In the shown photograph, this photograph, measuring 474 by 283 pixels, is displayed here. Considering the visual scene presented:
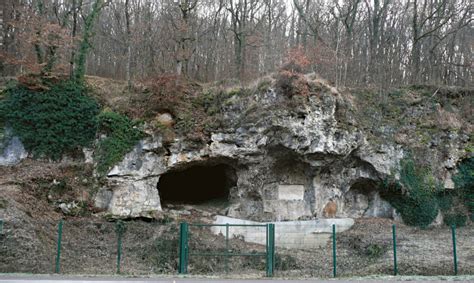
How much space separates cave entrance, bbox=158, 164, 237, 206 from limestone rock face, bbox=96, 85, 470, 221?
4.43 ft

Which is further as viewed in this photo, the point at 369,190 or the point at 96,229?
the point at 369,190

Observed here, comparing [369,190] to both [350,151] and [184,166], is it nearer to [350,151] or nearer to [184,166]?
[350,151]

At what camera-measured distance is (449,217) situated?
1995 cm

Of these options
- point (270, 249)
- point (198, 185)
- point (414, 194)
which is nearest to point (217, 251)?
point (270, 249)

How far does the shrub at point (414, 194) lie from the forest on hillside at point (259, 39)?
5209 mm

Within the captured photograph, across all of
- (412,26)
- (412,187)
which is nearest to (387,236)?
(412,187)

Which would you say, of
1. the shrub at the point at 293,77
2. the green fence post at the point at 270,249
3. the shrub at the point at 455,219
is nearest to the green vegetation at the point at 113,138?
the shrub at the point at 293,77

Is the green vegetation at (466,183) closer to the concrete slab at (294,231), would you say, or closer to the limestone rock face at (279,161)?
the limestone rock face at (279,161)

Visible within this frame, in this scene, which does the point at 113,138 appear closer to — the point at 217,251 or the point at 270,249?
the point at 217,251

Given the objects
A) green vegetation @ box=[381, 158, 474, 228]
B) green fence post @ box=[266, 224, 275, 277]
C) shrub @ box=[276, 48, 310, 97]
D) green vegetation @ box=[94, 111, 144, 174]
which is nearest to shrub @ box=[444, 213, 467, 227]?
green vegetation @ box=[381, 158, 474, 228]

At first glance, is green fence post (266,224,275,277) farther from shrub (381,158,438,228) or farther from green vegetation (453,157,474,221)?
green vegetation (453,157,474,221)

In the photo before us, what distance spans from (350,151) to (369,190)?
101 inches

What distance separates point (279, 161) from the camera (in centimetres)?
1980

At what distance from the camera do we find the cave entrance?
70.4ft
